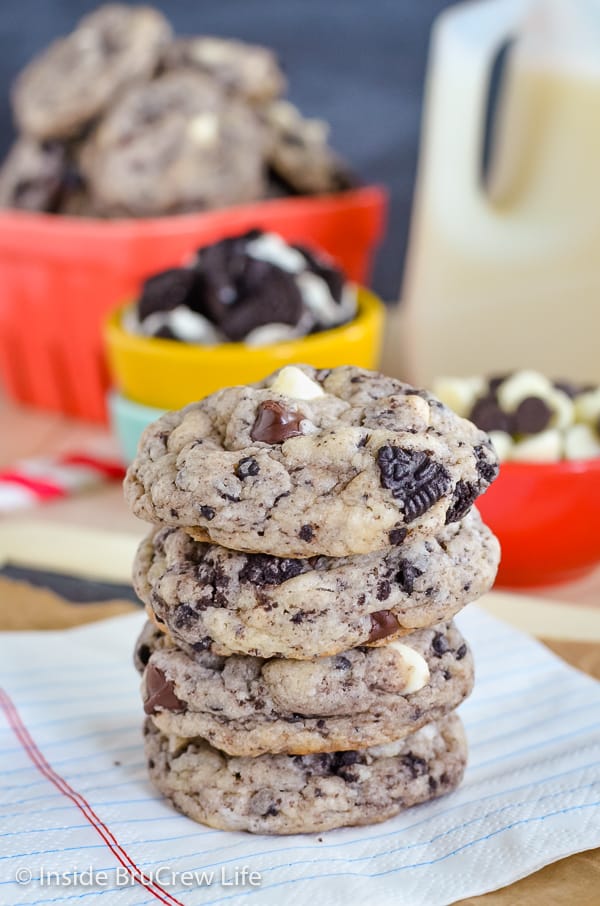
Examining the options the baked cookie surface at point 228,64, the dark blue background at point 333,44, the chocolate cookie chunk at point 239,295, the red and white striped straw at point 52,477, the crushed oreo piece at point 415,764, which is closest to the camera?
the crushed oreo piece at point 415,764

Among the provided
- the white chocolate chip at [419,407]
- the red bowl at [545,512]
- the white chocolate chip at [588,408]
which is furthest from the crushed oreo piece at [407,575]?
the white chocolate chip at [588,408]

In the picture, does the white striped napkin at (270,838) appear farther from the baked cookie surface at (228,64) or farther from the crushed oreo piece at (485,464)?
the baked cookie surface at (228,64)

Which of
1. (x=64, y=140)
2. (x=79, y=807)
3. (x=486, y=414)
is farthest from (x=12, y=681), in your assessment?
(x=64, y=140)

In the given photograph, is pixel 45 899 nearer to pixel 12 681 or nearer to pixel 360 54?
pixel 12 681

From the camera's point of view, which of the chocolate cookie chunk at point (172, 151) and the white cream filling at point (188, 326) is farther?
the chocolate cookie chunk at point (172, 151)

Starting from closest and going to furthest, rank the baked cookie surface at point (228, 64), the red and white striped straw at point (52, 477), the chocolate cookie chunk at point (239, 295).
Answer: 1. the chocolate cookie chunk at point (239, 295)
2. the red and white striped straw at point (52, 477)
3. the baked cookie surface at point (228, 64)

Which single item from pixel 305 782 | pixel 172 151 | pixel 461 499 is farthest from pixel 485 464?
pixel 172 151

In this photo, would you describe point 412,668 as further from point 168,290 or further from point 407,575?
point 168,290

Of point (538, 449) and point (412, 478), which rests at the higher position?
point (412, 478)

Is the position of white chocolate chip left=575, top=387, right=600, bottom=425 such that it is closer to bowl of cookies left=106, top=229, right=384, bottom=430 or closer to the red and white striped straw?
bowl of cookies left=106, top=229, right=384, bottom=430

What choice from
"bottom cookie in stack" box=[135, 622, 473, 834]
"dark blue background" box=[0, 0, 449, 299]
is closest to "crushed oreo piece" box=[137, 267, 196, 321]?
"bottom cookie in stack" box=[135, 622, 473, 834]
